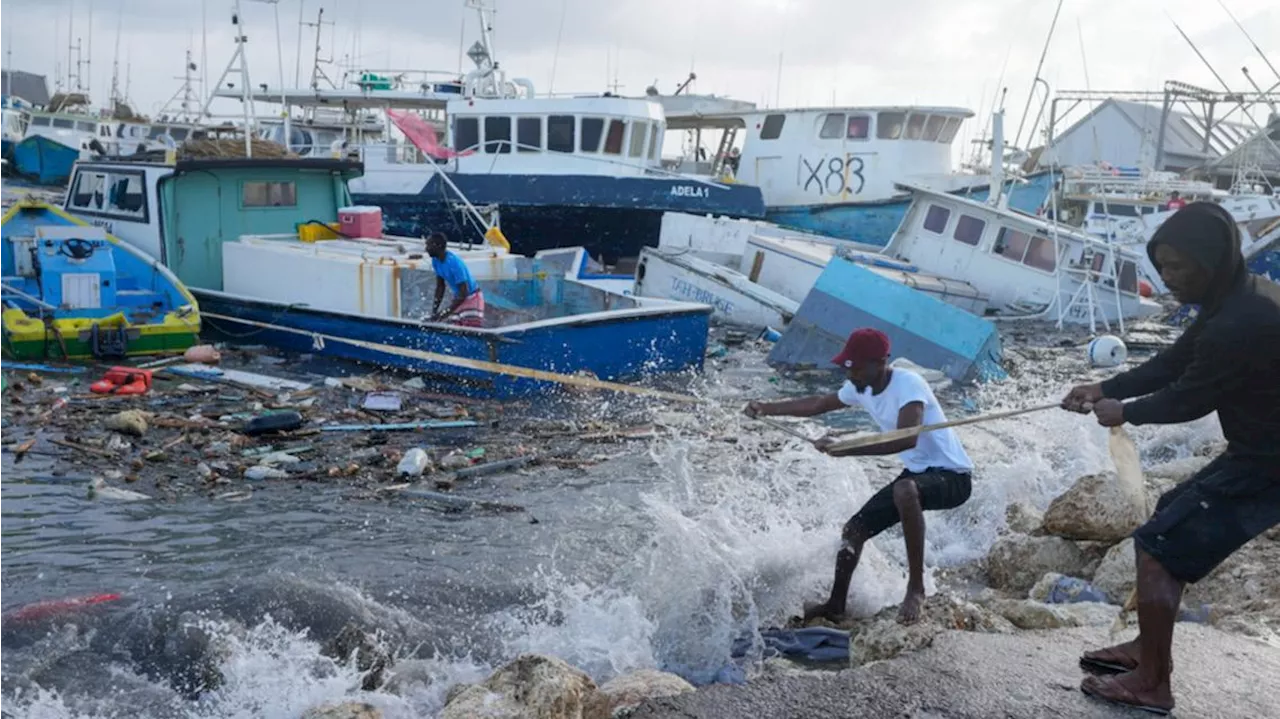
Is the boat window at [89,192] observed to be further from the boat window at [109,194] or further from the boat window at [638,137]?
the boat window at [638,137]

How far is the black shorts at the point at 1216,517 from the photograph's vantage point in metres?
3.75

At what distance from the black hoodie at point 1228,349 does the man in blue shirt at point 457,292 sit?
8774mm

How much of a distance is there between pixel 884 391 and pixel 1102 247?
14.4 metres

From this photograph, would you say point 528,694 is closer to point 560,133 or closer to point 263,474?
point 263,474

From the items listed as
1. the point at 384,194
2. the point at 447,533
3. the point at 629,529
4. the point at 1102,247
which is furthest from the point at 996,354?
the point at 384,194

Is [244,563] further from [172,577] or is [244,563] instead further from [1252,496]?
[1252,496]

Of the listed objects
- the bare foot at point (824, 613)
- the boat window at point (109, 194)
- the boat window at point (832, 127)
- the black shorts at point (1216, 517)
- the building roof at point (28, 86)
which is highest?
the building roof at point (28, 86)

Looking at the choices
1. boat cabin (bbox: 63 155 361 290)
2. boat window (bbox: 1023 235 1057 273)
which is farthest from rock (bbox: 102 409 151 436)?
boat window (bbox: 1023 235 1057 273)

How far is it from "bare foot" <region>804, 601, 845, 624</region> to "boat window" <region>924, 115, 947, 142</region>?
63.2ft

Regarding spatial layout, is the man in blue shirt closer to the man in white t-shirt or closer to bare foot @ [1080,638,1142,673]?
the man in white t-shirt

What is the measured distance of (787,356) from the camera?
14750 millimetres

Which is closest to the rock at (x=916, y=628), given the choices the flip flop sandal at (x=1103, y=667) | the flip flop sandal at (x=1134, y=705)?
the flip flop sandal at (x=1103, y=667)

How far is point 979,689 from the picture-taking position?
4.16 metres

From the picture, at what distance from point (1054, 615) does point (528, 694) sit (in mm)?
2511
